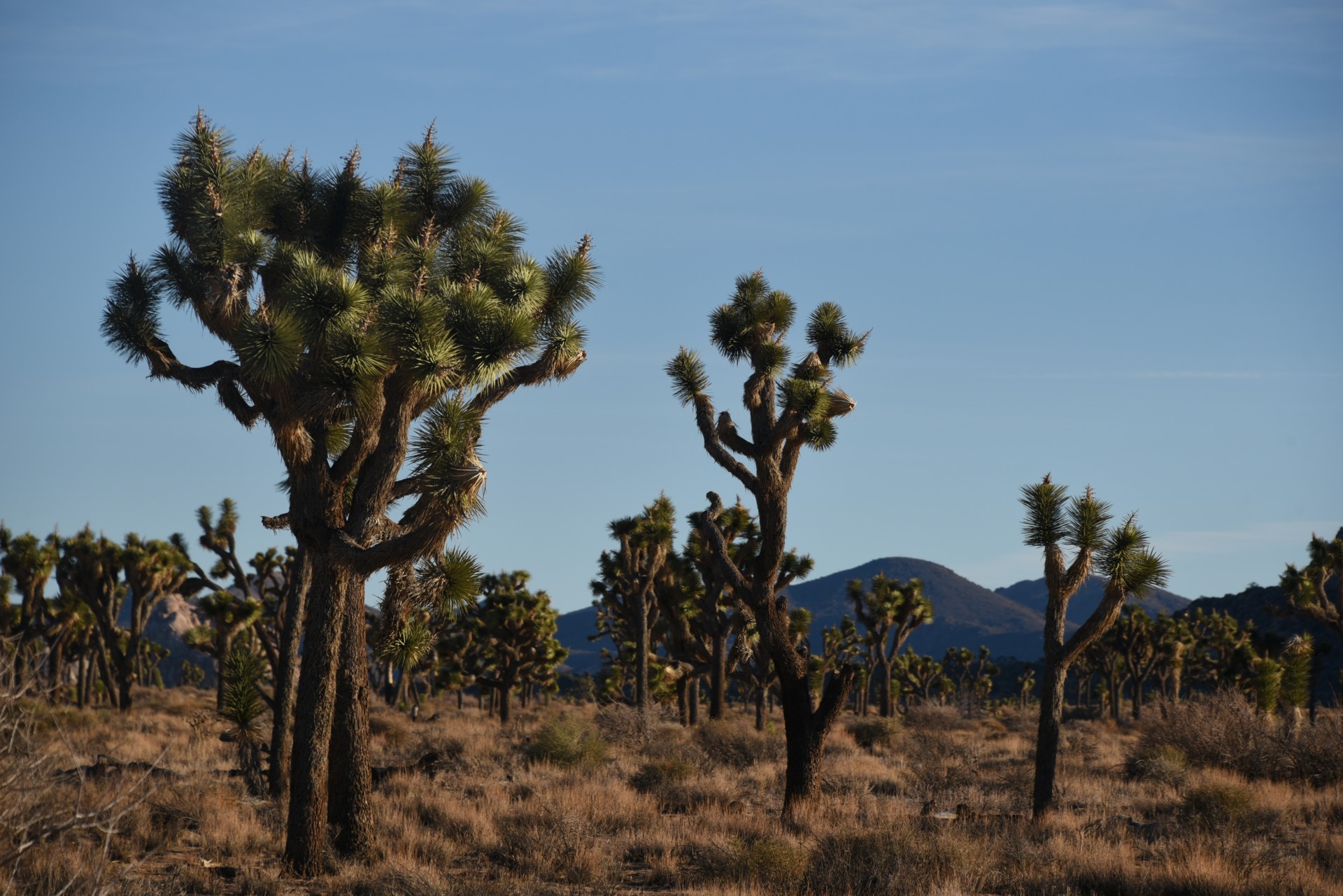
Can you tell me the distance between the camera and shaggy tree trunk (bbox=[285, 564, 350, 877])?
11641 mm

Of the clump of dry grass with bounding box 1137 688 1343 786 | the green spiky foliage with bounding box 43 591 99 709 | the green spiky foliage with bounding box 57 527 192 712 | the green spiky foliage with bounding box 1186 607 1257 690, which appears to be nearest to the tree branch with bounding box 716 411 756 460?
the clump of dry grass with bounding box 1137 688 1343 786

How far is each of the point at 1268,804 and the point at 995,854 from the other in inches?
286

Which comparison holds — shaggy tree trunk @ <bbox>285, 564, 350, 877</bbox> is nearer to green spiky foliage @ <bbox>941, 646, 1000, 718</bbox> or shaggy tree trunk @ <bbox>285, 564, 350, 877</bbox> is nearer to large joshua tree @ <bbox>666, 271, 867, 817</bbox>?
large joshua tree @ <bbox>666, 271, 867, 817</bbox>

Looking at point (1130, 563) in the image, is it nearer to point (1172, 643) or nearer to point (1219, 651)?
point (1172, 643)

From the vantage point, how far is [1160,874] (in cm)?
1085

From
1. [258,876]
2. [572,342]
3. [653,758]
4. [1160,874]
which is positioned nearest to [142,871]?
[258,876]

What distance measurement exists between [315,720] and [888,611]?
30.2 metres

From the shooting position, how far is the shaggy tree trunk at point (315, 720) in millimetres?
11641

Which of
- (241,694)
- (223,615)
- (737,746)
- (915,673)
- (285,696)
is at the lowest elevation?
(915,673)

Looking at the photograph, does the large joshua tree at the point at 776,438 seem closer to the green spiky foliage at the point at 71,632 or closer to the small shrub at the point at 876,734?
the small shrub at the point at 876,734

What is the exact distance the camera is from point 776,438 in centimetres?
1602

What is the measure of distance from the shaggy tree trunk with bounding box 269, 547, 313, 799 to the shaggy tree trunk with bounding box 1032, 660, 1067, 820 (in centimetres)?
1052

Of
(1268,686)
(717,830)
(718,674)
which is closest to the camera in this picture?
(717,830)

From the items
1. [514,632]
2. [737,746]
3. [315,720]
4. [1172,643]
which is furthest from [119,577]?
[1172,643]
